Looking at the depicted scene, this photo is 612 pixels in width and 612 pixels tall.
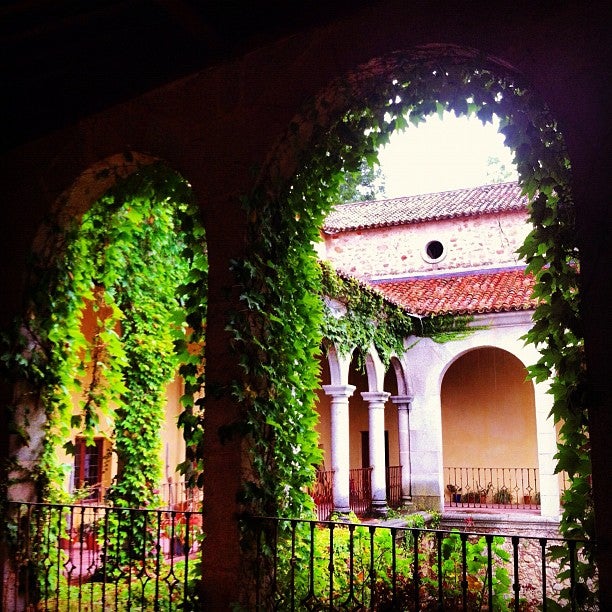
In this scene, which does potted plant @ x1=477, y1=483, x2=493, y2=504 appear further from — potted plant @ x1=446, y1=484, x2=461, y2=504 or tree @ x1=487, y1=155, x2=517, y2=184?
tree @ x1=487, y1=155, x2=517, y2=184

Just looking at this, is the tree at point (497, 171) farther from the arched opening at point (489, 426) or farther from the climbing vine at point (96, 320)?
the climbing vine at point (96, 320)

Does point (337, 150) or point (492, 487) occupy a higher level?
point (337, 150)

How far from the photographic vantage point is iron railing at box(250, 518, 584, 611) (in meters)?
3.61

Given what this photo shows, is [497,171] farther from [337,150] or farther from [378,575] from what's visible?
[337,150]

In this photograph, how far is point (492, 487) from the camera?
55.3ft

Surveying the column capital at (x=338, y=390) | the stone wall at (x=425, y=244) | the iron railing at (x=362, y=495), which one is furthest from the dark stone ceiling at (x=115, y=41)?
the stone wall at (x=425, y=244)

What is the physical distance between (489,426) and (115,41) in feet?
49.8

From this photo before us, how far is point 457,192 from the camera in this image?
19828 mm

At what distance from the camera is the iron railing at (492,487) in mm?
16375

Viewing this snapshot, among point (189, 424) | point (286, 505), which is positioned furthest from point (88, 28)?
point (286, 505)

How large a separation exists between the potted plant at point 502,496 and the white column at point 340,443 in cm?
551

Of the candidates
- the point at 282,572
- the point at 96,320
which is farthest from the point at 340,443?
the point at 282,572

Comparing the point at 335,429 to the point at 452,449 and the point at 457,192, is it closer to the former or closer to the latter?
the point at 452,449

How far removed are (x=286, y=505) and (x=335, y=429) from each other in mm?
8171
